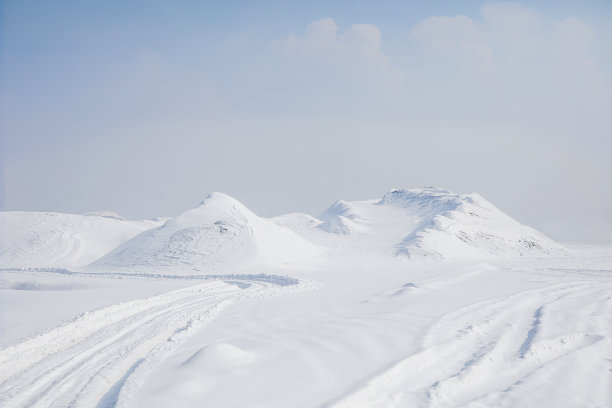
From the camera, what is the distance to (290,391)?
18.1 feet

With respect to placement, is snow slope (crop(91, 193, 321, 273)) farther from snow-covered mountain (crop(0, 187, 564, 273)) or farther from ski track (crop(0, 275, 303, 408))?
ski track (crop(0, 275, 303, 408))

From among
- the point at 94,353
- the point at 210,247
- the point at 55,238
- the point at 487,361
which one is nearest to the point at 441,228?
the point at 210,247

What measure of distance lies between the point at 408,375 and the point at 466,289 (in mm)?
9457

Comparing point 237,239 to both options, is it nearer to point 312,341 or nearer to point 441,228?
point 441,228

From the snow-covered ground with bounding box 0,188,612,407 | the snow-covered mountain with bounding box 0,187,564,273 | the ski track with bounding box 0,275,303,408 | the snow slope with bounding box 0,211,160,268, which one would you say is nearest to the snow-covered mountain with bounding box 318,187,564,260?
the snow-covered mountain with bounding box 0,187,564,273

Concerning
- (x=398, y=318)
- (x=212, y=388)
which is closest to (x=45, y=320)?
(x=212, y=388)

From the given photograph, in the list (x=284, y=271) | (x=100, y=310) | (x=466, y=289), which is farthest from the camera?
(x=284, y=271)

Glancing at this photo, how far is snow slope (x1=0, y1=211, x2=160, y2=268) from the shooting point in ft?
105

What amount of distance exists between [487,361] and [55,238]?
124 ft

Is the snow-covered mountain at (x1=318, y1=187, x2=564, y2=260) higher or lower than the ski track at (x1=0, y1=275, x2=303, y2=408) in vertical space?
higher

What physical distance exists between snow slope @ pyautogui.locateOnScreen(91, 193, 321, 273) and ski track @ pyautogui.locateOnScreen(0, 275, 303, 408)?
13483mm

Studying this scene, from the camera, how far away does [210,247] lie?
2772 centimetres

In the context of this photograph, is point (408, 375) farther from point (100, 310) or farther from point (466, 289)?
point (466, 289)

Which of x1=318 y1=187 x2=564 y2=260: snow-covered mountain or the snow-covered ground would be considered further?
x1=318 y1=187 x2=564 y2=260: snow-covered mountain
